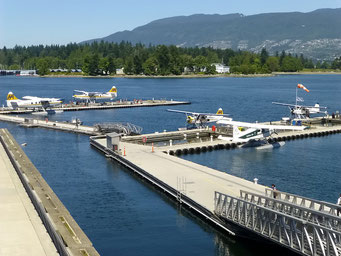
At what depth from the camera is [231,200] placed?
2659 cm

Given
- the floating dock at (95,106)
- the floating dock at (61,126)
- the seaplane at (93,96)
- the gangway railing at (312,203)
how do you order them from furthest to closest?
the seaplane at (93,96)
the floating dock at (95,106)
the floating dock at (61,126)
the gangway railing at (312,203)

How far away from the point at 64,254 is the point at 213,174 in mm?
19245

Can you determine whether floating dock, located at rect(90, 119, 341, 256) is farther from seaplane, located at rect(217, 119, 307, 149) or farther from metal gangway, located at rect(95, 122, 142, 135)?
metal gangway, located at rect(95, 122, 142, 135)

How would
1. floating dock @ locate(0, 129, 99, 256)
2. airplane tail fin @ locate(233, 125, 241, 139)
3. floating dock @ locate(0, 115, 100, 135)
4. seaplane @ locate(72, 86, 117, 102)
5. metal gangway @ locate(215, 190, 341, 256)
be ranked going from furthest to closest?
seaplane @ locate(72, 86, 117, 102) → floating dock @ locate(0, 115, 100, 135) → airplane tail fin @ locate(233, 125, 241, 139) → floating dock @ locate(0, 129, 99, 256) → metal gangway @ locate(215, 190, 341, 256)

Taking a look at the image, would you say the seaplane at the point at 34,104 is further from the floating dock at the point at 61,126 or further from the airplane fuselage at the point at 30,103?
the floating dock at the point at 61,126

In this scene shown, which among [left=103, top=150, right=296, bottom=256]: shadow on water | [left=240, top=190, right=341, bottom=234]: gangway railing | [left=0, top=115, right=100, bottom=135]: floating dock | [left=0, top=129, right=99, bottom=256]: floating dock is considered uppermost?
[left=240, top=190, right=341, bottom=234]: gangway railing

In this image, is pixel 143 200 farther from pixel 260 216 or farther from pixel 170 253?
pixel 260 216

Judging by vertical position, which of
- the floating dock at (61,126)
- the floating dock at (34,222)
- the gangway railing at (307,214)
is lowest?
the floating dock at (61,126)

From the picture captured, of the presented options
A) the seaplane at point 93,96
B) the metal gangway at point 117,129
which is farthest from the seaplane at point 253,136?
the seaplane at point 93,96

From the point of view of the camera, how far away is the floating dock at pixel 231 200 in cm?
2148

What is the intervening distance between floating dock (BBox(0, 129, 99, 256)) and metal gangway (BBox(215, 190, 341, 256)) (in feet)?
28.5

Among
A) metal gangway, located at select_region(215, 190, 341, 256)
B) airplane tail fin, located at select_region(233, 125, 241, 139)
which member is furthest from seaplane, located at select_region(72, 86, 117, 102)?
metal gangway, located at select_region(215, 190, 341, 256)

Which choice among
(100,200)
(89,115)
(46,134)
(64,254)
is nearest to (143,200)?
(100,200)

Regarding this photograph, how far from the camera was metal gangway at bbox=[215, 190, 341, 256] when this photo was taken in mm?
20578
